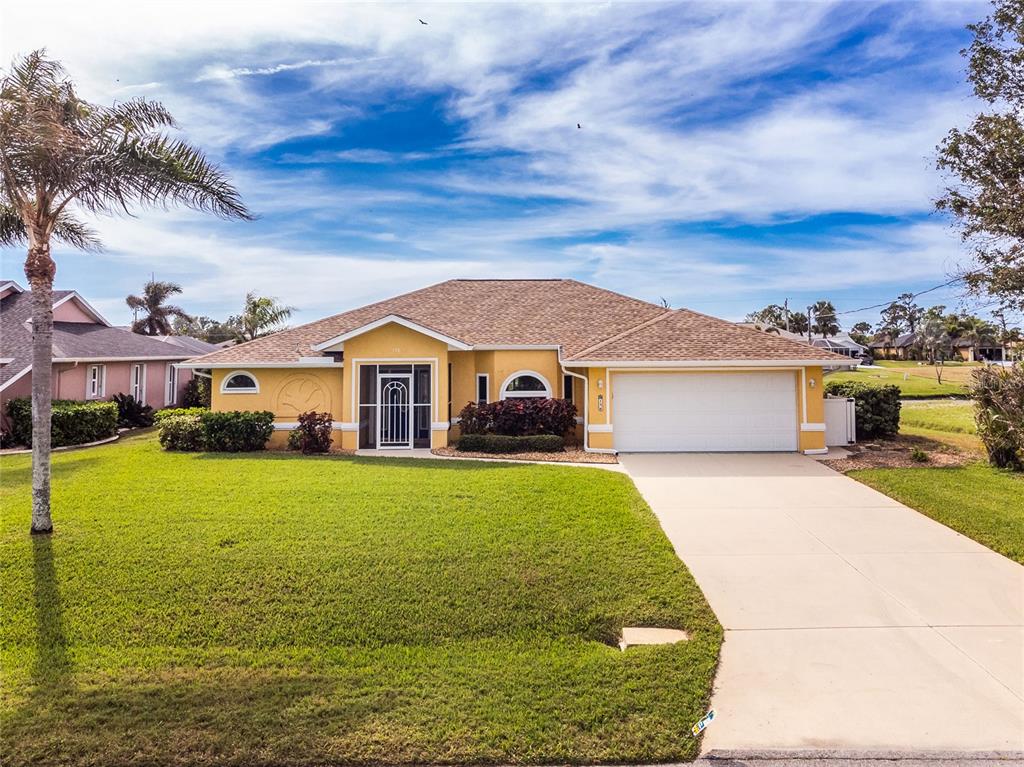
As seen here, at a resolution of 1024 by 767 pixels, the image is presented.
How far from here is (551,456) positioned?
49.1 ft

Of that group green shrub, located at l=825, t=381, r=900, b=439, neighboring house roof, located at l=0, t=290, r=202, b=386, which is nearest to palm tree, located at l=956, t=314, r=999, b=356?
green shrub, located at l=825, t=381, r=900, b=439

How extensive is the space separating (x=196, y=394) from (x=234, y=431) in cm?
1367

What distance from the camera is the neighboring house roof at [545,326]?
15.9 m

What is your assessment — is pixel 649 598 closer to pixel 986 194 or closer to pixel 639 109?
pixel 639 109

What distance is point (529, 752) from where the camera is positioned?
3.91 m

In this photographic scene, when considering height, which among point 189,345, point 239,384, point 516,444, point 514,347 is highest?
point 189,345

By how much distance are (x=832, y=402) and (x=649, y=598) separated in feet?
42.7

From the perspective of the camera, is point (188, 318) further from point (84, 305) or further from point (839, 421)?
point (839, 421)

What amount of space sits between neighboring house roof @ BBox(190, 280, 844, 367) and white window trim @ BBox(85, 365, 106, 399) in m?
7.04

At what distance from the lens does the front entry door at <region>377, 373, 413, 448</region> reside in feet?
56.1

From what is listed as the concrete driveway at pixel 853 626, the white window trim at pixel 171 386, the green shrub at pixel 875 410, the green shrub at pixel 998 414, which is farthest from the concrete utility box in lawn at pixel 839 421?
the white window trim at pixel 171 386

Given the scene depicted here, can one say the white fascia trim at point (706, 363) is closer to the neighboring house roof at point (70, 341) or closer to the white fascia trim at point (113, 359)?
the white fascia trim at point (113, 359)

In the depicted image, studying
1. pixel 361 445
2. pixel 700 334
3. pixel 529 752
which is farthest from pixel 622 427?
pixel 529 752

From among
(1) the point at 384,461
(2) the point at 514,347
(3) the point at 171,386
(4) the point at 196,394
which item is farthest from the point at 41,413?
(3) the point at 171,386
